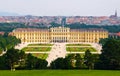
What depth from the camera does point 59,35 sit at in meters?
65.7

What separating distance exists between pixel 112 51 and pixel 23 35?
42.7m

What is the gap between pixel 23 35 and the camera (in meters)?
64.4

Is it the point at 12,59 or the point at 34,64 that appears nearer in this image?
the point at 12,59

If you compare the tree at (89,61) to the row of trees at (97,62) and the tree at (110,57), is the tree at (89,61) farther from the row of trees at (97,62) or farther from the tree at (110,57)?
the tree at (110,57)

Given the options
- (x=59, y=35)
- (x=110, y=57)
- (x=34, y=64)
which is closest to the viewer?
(x=110, y=57)

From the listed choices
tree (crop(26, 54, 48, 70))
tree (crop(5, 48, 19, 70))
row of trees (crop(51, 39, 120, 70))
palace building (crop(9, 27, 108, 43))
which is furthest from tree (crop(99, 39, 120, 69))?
palace building (crop(9, 27, 108, 43))

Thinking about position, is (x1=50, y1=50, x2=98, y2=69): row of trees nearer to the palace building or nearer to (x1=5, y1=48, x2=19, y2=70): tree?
(x1=5, y1=48, x2=19, y2=70): tree

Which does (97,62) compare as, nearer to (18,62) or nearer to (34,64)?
(34,64)

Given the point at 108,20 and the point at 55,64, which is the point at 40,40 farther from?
the point at 108,20

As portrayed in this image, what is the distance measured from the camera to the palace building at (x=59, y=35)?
211 ft

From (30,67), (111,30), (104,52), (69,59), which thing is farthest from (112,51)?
(111,30)

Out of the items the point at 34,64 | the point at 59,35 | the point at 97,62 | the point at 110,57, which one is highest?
the point at 59,35

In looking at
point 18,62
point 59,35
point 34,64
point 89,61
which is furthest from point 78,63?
point 59,35

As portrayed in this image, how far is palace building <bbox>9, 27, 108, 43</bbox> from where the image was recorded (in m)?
64.3
